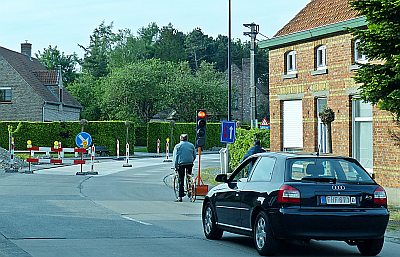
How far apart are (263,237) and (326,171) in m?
1.32

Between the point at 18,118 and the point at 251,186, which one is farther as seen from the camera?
the point at 18,118

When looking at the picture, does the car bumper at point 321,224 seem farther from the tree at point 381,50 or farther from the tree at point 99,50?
the tree at point 99,50

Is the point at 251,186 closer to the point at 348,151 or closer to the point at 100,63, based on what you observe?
the point at 348,151

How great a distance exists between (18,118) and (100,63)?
172ft

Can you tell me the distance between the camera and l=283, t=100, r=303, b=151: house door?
3023cm

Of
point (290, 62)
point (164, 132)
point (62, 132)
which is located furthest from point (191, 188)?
point (164, 132)

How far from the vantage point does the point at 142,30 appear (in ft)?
459

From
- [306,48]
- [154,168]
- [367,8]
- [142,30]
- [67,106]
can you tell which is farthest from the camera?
[142,30]

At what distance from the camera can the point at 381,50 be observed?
57.4 ft

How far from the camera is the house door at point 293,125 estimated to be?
1190 inches

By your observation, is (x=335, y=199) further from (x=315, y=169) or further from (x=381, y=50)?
(x=381, y=50)

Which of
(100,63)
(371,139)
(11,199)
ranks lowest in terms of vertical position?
(11,199)

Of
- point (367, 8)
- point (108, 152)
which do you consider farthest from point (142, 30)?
point (367, 8)

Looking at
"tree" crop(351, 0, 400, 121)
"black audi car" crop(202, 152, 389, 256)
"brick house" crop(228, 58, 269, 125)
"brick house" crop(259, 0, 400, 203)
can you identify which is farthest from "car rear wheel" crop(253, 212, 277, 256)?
"brick house" crop(228, 58, 269, 125)
